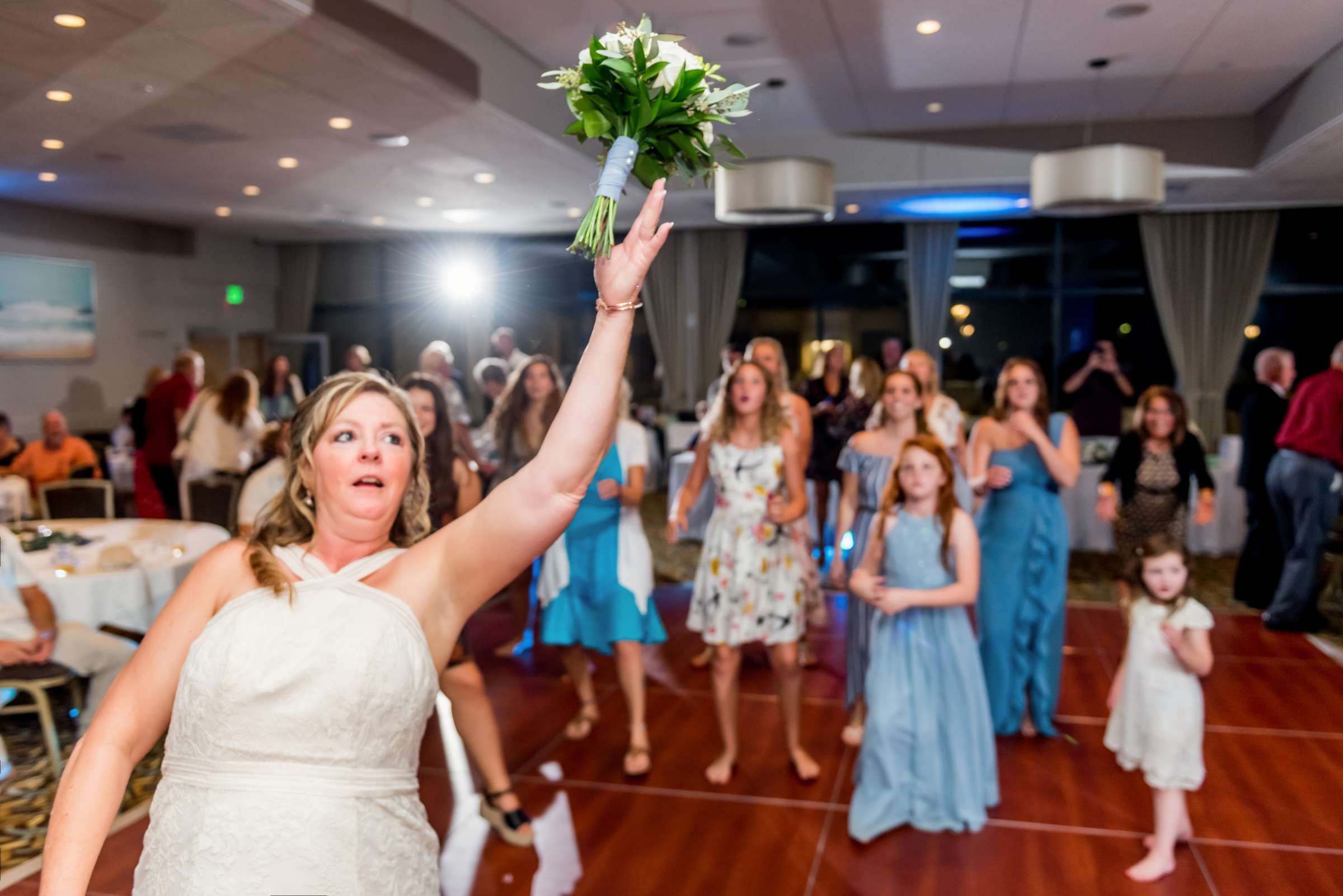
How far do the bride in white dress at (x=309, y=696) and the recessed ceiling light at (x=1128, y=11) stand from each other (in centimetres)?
495

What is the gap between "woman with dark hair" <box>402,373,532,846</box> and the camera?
10.7 feet

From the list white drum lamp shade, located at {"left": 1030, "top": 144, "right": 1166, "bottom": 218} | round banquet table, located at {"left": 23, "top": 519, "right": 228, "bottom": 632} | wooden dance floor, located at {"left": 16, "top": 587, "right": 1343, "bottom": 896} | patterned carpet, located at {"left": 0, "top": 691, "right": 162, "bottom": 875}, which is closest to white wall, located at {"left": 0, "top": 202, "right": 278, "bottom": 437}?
round banquet table, located at {"left": 23, "top": 519, "right": 228, "bottom": 632}

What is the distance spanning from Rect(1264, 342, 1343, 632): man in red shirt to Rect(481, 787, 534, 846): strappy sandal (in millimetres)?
4570

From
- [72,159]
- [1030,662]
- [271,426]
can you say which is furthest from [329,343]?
[1030,662]

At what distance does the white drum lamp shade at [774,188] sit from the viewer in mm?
5840

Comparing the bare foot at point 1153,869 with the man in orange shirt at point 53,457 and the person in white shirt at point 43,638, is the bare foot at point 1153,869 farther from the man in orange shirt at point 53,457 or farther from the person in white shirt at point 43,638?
the man in orange shirt at point 53,457

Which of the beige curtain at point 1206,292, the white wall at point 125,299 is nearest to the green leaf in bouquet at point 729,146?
the white wall at point 125,299

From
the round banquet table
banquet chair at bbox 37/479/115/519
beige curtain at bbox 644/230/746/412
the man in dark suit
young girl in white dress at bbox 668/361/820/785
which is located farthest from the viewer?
beige curtain at bbox 644/230/746/412

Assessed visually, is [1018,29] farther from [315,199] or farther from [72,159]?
[315,199]

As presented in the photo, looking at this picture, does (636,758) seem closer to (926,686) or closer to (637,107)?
(926,686)

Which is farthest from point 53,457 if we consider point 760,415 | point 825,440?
point 825,440

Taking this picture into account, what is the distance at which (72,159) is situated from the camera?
534 cm

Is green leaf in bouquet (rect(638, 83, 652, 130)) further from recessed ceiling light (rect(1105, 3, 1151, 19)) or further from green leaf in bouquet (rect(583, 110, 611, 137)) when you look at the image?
recessed ceiling light (rect(1105, 3, 1151, 19))

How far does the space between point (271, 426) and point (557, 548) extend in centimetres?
139
